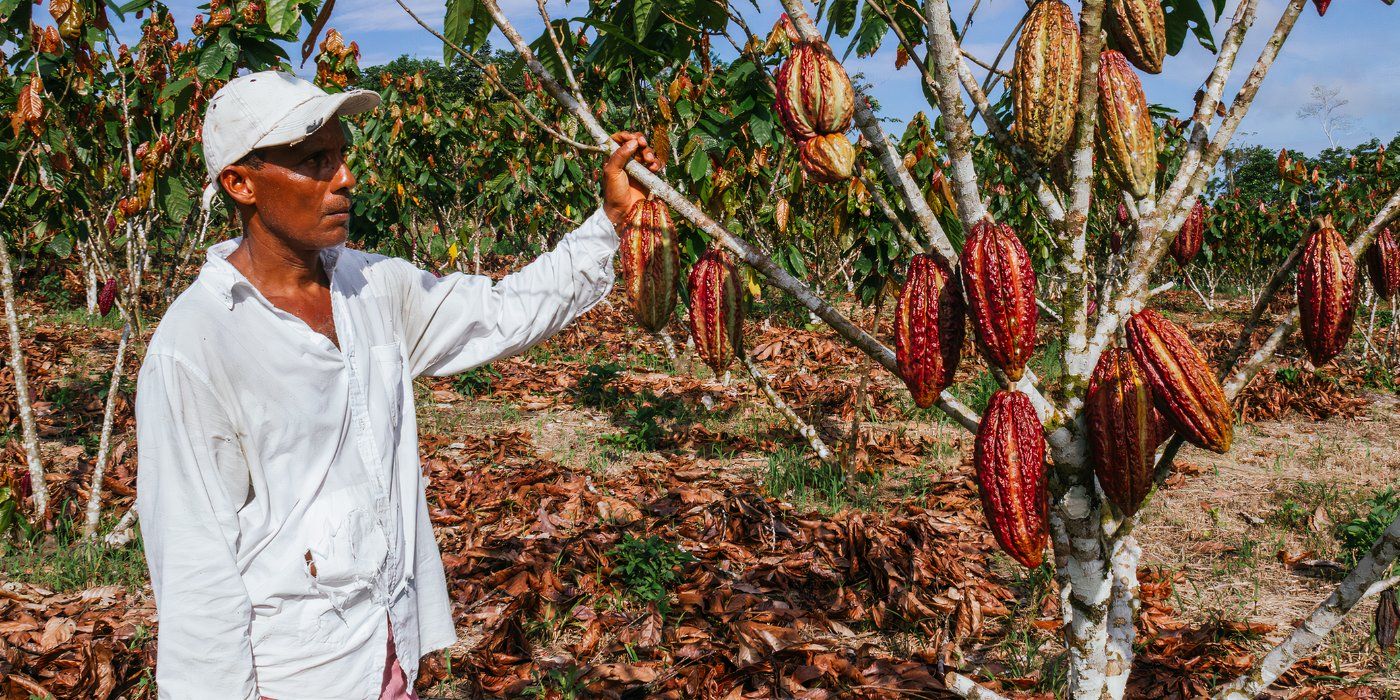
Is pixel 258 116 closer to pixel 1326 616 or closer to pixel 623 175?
pixel 623 175

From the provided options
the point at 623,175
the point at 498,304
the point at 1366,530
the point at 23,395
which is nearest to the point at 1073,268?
the point at 623,175

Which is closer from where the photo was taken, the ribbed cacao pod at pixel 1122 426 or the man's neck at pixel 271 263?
the ribbed cacao pod at pixel 1122 426

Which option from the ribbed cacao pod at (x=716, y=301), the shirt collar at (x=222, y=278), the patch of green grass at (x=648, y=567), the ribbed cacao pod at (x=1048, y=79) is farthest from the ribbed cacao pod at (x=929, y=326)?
the patch of green grass at (x=648, y=567)

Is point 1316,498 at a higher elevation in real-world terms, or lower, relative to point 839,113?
lower

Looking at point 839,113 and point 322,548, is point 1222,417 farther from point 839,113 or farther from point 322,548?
point 322,548

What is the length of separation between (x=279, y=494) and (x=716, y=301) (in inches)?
32.8

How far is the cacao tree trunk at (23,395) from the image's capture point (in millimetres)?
3943

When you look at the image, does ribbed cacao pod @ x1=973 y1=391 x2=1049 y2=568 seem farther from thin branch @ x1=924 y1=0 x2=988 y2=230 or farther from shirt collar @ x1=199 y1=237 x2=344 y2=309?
shirt collar @ x1=199 y1=237 x2=344 y2=309

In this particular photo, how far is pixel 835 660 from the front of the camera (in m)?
2.94

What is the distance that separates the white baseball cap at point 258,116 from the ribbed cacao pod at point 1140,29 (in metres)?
1.27

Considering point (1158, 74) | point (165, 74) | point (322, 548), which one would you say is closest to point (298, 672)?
point (322, 548)

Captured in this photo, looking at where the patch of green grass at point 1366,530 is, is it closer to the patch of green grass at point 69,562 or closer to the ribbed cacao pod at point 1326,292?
the ribbed cacao pod at point 1326,292

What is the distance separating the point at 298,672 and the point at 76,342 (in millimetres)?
8575

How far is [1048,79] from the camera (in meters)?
1.21
